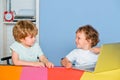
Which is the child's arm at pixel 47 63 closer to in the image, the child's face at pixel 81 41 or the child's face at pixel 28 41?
the child's face at pixel 28 41

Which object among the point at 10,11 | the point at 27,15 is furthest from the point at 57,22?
the point at 10,11

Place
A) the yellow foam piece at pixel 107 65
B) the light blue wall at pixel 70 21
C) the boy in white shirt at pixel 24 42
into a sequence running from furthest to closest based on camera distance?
the light blue wall at pixel 70 21, the boy in white shirt at pixel 24 42, the yellow foam piece at pixel 107 65


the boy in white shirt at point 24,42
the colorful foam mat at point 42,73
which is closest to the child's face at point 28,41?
the boy in white shirt at point 24,42

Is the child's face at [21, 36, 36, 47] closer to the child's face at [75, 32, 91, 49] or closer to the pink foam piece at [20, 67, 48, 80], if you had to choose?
the child's face at [75, 32, 91, 49]

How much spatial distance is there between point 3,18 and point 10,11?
0.41 ft

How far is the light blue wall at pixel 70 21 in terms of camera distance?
260cm

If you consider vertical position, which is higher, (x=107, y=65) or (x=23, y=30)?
(x=23, y=30)

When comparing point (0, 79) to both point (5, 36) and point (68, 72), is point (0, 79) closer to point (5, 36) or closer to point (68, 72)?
point (68, 72)

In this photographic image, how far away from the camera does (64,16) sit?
8.75 feet

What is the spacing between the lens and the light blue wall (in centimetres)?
260

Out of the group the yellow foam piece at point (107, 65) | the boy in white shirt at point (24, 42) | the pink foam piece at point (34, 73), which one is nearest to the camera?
the yellow foam piece at point (107, 65)

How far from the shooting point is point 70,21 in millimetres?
2660

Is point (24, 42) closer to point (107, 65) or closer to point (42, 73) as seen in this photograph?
point (42, 73)

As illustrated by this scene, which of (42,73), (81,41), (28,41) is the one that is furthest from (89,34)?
(42,73)
